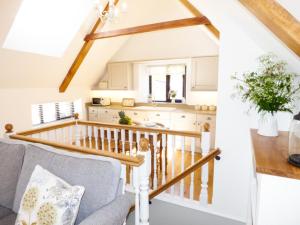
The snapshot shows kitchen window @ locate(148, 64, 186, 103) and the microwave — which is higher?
kitchen window @ locate(148, 64, 186, 103)

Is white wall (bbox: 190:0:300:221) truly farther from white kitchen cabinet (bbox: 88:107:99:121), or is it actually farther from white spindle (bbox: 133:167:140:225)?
white kitchen cabinet (bbox: 88:107:99:121)

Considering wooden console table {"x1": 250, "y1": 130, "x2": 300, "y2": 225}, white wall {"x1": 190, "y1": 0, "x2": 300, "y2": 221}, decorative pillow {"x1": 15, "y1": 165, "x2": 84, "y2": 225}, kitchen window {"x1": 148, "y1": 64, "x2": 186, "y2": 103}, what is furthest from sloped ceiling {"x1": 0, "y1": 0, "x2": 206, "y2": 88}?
wooden console table {"x1": 250, "y1": 130, "x2": 300, "y2": 225}

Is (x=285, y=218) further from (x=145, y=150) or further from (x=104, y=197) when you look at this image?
(x=104, y=197)

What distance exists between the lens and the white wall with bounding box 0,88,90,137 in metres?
3.95

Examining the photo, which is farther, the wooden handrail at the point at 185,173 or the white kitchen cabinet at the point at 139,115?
the white kitchen cabinet at the point at 139,115

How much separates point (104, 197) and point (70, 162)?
344 mm

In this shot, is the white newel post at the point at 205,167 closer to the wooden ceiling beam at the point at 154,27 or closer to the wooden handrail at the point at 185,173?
the wooden handrail at the point at 185,173

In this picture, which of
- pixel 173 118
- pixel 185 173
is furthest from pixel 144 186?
pixel 173 118

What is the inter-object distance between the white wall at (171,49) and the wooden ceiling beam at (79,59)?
121 centimetres

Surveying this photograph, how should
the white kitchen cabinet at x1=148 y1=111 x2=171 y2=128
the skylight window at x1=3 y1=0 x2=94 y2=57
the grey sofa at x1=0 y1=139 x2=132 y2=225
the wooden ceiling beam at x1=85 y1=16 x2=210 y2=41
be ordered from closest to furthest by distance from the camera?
the grey sofa at x1=0 y1=139 x2=132 y2=225 < the skylight window at x1=3 y1=0 x2=94 y2=57 < the wooden ceiling beam at x1=85 y1=16 x2=210 y2=41 < the white kitchen cabinet at x1=148 y1=111 x2=171 y2=128

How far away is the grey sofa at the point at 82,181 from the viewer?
1.19 metres

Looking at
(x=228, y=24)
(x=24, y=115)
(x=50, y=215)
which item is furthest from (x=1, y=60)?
(x=228, y=24)

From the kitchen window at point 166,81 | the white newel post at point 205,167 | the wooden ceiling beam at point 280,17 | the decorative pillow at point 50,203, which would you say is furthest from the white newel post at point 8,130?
the kitchen window at point 166,81

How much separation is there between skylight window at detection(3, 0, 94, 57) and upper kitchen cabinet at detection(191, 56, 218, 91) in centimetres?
253
